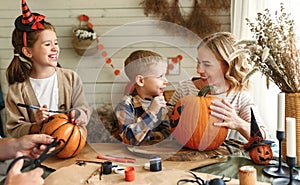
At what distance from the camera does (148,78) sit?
6.09 feet

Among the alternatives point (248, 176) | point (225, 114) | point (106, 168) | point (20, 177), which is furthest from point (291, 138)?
point (20, 177)

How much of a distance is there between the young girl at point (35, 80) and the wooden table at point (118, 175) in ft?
0.65

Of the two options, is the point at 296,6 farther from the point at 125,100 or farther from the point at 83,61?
the point at 83,61

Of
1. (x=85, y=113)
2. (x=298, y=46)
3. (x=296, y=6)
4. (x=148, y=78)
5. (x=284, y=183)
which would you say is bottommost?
(x=284, y=183)

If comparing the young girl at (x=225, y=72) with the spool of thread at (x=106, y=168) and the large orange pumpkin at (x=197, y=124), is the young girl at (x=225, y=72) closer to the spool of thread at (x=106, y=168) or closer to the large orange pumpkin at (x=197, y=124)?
the large orange pumpkin at (x=197, y=124)

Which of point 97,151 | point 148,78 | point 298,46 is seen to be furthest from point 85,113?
point 298,46

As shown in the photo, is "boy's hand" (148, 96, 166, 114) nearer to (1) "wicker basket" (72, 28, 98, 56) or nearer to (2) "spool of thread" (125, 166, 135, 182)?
(2) "spool of thread" (125, 166, 135, 182)

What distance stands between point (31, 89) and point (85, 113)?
275 mm

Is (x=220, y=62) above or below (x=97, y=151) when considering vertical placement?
above

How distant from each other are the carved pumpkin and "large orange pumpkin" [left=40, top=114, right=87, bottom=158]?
0.69m

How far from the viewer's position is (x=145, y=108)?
1.87m

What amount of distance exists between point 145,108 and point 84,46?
149cm

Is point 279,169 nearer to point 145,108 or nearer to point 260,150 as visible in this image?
point 260,150

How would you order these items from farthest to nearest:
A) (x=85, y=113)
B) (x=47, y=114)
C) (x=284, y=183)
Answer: (x=85, y=113)
(x=47, y=114)
(x=284, y=183)
